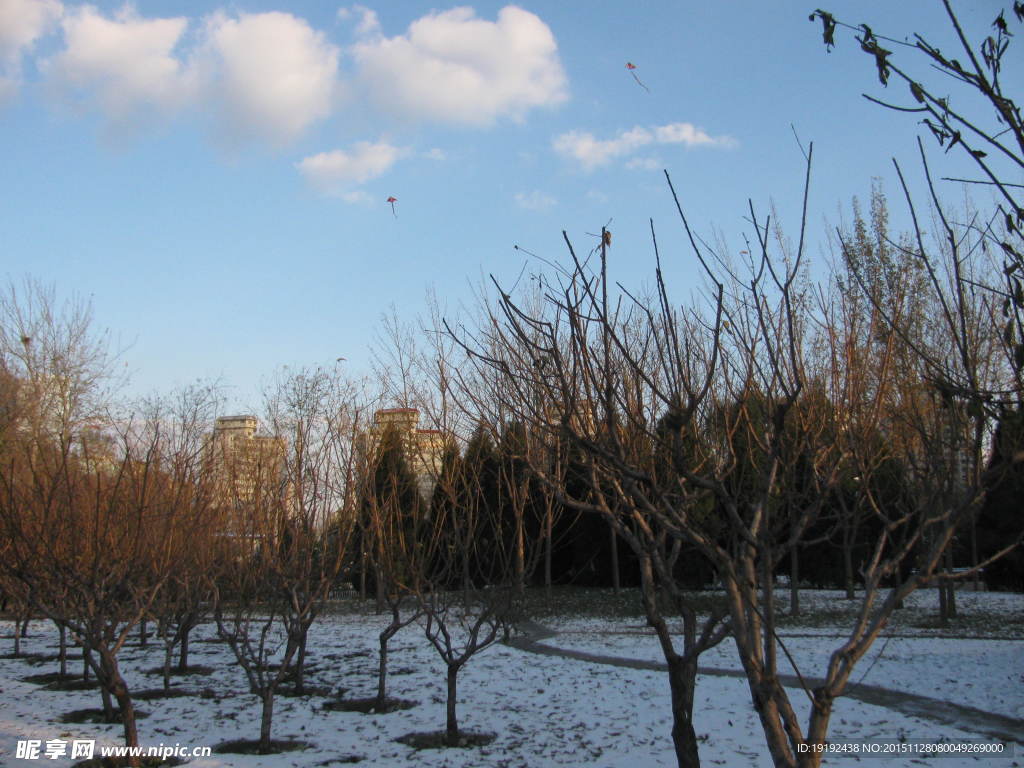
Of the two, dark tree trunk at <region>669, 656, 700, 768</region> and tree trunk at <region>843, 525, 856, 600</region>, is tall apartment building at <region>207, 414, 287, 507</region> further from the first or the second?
tree trunk at <region>843, 525, 856, 600</region>

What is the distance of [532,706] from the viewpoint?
9.60 metres

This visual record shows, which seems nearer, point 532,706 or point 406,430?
point 532,706

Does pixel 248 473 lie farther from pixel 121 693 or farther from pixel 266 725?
pixel 121 693

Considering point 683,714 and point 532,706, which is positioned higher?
point 683,714

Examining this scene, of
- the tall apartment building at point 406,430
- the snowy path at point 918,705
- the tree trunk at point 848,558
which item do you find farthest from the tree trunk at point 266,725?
the tree trunk at point 848,558

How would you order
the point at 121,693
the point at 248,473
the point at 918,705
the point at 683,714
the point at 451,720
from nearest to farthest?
1. the point at 683,714
2. the point at 121,693
3. the point at 451,720
4. the point at 918,705
5. the point at 248,473

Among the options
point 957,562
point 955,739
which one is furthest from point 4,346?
point 957,562

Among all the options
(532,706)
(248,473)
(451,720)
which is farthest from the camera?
(248,473)

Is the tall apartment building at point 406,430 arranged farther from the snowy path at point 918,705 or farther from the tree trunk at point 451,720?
the snowy path at point 918,705

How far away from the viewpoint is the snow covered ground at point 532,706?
24.7ft

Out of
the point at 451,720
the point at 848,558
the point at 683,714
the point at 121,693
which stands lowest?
the point at 451,720

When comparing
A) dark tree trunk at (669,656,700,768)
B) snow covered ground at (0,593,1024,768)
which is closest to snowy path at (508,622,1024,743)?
snow covered ground at (0,593,1024,768)

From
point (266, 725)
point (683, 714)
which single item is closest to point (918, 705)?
point (683, 714)

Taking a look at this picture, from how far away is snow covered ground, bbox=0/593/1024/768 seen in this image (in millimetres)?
7520
